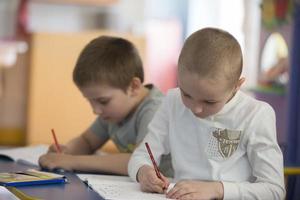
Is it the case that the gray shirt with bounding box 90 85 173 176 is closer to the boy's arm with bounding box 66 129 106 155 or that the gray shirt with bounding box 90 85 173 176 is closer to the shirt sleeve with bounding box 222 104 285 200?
the boy's arm with bounding box 66 129 106 155

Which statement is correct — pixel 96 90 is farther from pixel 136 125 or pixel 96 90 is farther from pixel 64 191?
pixel 64 191

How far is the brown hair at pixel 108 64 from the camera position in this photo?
53.6 inches

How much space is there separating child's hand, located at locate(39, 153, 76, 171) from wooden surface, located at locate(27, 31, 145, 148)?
0.97 metres

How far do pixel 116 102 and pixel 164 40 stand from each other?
9.31 ft

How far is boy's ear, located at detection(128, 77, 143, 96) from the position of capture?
1432 mm

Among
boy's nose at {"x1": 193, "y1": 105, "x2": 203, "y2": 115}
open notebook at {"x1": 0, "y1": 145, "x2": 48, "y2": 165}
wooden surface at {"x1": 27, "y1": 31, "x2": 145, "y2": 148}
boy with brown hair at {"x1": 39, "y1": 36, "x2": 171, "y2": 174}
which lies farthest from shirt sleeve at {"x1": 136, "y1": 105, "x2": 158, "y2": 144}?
wooden surface at {"x1": 27, "y1": 31, "x2": 145, "y2": 148}

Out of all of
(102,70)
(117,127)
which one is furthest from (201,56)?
(117,127)

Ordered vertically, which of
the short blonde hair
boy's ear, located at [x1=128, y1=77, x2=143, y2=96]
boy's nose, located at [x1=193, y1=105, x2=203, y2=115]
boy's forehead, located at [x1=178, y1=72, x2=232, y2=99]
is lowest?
boy's ear, located at [x1=128, y1=77, x2=143, y2=96]

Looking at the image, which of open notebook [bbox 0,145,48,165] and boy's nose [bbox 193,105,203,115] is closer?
boy's nose [bbox 193,105,203,115]

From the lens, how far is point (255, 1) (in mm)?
2619

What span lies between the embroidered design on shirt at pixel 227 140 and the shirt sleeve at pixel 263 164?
0.02 meters

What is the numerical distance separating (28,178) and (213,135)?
345 millimetres

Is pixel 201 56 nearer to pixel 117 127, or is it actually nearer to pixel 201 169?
pixel 201 169

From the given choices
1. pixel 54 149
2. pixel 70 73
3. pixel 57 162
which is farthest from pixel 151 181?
pixel 70 73
